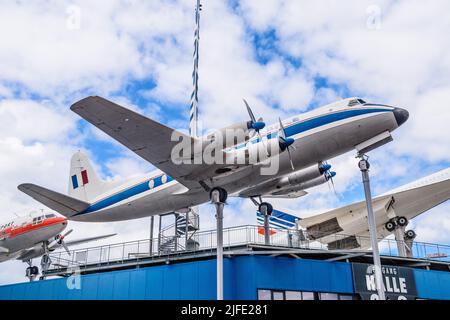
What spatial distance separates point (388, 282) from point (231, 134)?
14.4 m

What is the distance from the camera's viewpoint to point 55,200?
2972 cm

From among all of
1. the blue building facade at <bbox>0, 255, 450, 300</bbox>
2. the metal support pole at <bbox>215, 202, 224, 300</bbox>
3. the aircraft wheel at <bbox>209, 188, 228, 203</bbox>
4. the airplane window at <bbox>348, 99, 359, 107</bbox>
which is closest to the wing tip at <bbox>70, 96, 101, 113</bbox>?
the aircraft wheel at <bbox>209, 188, 228, 203</bbox>

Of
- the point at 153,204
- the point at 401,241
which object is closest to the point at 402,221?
the point at 401,241

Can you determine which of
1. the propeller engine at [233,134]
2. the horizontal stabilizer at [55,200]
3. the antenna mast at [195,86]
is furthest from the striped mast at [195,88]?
the propeller engine at [233,134]

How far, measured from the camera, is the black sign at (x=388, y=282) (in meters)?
27.3

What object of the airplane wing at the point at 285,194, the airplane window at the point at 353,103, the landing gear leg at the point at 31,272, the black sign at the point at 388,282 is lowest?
the black sign at the point at 388,282

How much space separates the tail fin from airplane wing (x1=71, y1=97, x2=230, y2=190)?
8.87 metres

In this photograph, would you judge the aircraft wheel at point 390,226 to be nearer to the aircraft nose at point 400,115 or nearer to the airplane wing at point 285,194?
the airplane wing at point 285,194

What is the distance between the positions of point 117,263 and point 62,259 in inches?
189

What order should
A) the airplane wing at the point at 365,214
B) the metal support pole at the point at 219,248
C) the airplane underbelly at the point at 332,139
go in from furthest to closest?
the airplane wing at the point at 365,214, the airplane underbelly at the point at 332,139, the metal support pole at the point at 219,248

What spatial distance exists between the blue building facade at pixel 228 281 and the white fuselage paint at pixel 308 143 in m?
4.76
